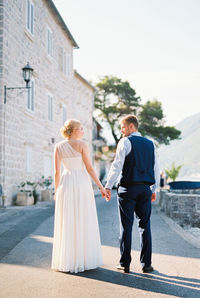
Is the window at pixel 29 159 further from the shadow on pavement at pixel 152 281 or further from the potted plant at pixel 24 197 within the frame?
the shadow on pavement at pixel 152 281

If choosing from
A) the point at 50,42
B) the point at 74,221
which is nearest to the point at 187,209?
the point at 74,221

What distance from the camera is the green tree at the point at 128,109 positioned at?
43.6 metres

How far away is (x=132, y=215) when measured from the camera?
473 cm

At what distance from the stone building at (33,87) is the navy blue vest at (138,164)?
889cm

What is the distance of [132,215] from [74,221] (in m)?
0.73

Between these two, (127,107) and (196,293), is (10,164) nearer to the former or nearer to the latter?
(196,293)

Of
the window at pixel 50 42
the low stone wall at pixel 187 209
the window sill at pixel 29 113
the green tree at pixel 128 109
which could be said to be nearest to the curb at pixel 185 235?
the low stone wall at pixel 187 209

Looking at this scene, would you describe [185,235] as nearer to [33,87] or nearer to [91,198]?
[91,198]

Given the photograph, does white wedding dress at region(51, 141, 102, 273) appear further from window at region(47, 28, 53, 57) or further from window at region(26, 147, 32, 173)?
window at region(47, 28, 53, 57)

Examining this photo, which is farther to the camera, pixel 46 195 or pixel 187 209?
pixel 46 195

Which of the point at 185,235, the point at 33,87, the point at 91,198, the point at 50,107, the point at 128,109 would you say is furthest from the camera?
the point at 128,109

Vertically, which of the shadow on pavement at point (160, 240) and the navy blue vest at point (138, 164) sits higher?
the navy blue vest at point (138, 164)

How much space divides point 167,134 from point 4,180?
33.2m

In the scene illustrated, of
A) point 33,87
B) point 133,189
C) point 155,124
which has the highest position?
point 155,124
